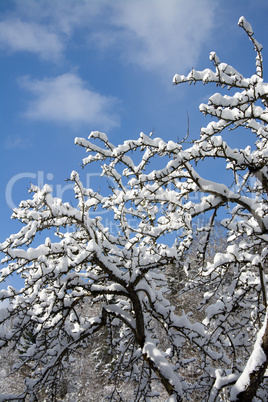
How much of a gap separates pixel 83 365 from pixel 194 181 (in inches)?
737

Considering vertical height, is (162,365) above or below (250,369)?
above

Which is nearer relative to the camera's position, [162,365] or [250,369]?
[250,369]

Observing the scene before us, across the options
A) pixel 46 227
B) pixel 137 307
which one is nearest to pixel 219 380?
pixel 137 307

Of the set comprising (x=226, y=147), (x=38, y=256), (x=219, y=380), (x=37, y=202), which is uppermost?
(x=37, y=202)

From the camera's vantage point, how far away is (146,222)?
235 inches

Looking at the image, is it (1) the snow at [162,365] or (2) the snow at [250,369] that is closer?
(2) the snow at [250,369]

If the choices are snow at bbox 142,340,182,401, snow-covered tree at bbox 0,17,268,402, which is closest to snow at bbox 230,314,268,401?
snow-covered tree at bbox 0,17,268,402

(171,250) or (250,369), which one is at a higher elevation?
(171,250)

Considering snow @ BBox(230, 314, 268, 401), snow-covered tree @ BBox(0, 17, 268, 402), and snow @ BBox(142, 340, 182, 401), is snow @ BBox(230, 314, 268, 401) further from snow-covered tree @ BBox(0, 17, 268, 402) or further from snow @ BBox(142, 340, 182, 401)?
snow @ BBox(142, 340, 182, 401)

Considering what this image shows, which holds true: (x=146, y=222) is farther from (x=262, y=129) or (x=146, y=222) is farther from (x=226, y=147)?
(x=262, y=129)

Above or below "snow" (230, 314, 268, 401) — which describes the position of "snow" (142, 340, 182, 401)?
above

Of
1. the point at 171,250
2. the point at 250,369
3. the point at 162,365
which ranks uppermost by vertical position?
the point at 171,250

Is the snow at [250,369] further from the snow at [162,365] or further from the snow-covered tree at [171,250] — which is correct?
the snow at [162,365]

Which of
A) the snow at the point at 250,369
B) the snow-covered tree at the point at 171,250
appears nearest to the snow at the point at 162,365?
the snow-covered tree at the point at 171,250
